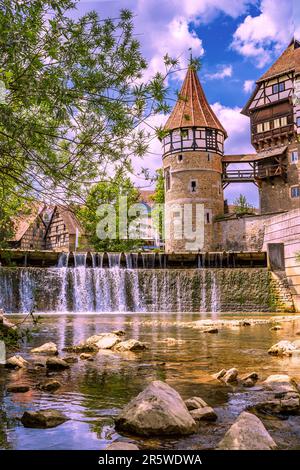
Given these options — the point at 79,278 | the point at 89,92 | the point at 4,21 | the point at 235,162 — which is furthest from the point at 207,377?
the point at 235,162

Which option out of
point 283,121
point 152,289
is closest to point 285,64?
point 283,121

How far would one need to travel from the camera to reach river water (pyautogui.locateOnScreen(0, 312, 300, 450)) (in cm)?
297

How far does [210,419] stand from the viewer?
3.44 meters

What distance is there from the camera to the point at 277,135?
1308 inches

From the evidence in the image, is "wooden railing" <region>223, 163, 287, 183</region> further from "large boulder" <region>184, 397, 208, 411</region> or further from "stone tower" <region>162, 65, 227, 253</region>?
"large boulder" <region>184, 397, 208, 411</region>

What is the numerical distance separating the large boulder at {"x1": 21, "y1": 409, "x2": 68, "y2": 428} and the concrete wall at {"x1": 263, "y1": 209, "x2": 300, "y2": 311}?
17.4 m

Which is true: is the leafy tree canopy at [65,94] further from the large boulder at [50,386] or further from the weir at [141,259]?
the weir at [141,259]

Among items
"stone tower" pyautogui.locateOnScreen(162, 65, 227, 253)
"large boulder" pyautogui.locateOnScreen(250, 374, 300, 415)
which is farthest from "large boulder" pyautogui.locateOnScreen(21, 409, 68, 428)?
"stone tower" pyautogui.locateOnScreen(162, 65, 227, 253)

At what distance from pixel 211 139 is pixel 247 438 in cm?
3426

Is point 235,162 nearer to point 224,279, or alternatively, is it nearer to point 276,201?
point 276,201

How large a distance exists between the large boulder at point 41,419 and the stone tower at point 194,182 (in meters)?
31.5

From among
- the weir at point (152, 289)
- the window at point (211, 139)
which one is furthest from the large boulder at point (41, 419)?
the window at point (211, 139)

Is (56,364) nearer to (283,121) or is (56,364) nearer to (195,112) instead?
(283,121)

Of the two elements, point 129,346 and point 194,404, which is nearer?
point 194,404
